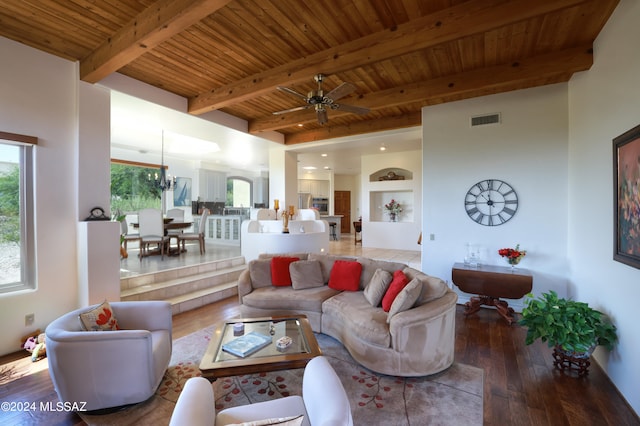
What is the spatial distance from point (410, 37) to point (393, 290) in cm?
237

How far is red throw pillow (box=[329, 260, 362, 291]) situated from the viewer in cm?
341

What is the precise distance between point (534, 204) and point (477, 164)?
2.99 feet

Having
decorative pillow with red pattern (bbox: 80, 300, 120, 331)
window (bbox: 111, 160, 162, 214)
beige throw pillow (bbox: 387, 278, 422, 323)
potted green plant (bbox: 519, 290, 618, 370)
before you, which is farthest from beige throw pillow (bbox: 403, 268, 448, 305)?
window (bbox: 111, 160, 162, 214)

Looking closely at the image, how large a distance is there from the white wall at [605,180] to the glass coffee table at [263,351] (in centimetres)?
236

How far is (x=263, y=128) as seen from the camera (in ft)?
17.5

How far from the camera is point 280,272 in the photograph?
3.60 metres

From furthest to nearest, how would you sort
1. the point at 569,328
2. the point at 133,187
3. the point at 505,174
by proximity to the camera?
the point at 133,187
the point at 505,174
the point at 569,328

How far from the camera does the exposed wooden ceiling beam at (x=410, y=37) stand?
2158 mm

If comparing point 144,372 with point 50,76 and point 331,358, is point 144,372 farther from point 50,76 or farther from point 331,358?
point 50,76

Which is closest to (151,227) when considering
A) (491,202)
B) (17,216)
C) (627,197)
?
(17,216)

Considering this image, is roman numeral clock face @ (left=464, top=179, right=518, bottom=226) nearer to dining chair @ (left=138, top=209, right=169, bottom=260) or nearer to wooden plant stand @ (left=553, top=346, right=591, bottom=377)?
wooden plant stand @ (left=553, top=346, right=591, bottom=377)

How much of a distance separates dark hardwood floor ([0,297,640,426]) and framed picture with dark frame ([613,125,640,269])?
107 cm

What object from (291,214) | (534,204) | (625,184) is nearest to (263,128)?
(291,214)

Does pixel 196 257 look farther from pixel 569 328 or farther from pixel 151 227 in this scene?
pixel 569 328
